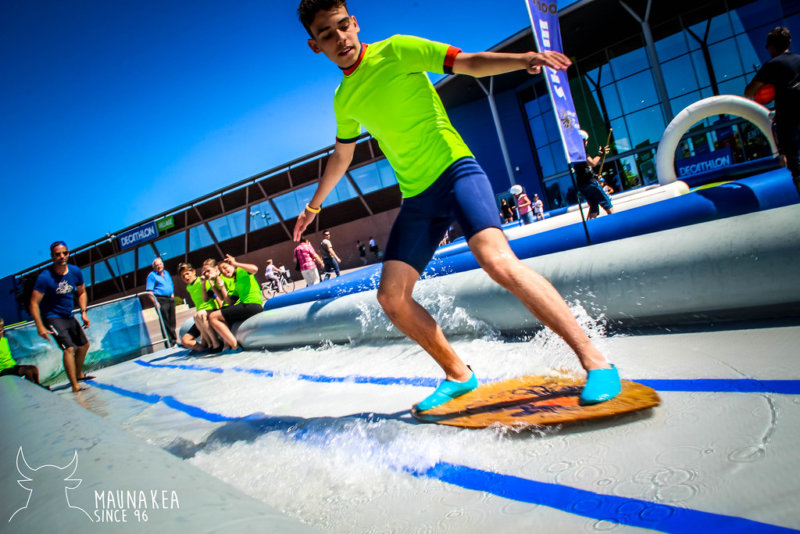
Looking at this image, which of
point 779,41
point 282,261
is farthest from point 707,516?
point 282,261

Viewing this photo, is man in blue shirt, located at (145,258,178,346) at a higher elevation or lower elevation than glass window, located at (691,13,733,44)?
lower

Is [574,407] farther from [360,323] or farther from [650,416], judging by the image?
[360,323]

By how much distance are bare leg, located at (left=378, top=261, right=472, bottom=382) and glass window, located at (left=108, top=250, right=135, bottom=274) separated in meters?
32.4

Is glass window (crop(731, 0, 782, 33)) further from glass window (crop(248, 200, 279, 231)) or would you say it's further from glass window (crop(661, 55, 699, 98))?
glass window (crop(248, 200, 279, 231))

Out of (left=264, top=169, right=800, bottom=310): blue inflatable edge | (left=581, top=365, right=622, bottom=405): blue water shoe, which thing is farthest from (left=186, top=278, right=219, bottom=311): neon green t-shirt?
(left=581, top=365, right=622, bottom=405): blue water shoe

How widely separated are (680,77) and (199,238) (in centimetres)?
2674

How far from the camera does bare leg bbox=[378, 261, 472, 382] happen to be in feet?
6.21

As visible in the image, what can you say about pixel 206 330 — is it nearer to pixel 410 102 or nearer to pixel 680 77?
pixel 410 102

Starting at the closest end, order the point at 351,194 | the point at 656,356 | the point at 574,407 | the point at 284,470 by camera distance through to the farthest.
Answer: the point at 574,407
the point at 284,470
the point at 656,356
the point at 351,194

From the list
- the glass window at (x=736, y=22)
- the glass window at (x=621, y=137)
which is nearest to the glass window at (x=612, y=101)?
the glass window at (x=621, y=137)

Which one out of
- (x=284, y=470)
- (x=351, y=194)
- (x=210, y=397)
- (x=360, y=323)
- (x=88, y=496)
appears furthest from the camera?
(x=351, y=194)

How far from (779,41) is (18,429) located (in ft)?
15.5

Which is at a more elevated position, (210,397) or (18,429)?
(18,429)

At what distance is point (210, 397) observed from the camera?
11.1 ft
